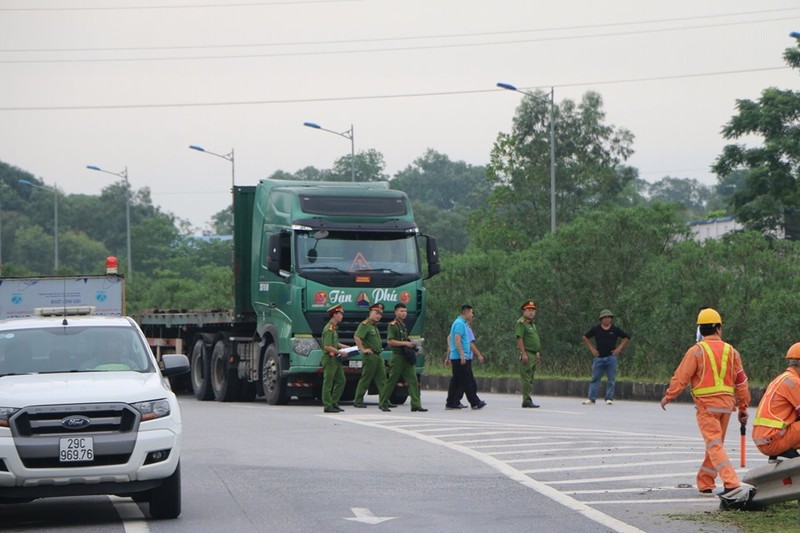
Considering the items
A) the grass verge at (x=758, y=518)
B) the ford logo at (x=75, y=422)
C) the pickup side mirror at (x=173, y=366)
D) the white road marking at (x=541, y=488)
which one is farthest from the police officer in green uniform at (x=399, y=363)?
the ford logo at (x=75, y=422)

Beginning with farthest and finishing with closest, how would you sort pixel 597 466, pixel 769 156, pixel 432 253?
pixel 769 156
pixel 432 253
pixel 597 466

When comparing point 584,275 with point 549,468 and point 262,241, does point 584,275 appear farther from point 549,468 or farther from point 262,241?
point 549,468

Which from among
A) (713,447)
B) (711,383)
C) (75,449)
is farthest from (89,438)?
(711,383)

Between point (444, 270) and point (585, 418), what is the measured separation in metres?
19.6

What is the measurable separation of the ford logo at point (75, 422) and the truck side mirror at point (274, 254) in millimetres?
13942

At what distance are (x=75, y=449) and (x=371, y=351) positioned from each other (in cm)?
1315

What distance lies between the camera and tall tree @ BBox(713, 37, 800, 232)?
48.6 m

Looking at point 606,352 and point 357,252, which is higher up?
point 357,252

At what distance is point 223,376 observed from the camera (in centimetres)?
2955

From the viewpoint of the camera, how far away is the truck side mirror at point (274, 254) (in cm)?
2517

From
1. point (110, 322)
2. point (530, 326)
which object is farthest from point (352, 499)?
point (530, 326)

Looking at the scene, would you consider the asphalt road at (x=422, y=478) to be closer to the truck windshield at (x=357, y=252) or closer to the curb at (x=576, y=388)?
the truck windshield at (x=357, y=252)

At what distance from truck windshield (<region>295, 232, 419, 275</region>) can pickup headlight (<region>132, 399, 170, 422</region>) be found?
1374cm

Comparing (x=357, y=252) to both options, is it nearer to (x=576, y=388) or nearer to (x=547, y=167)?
(x=576, y=388)
